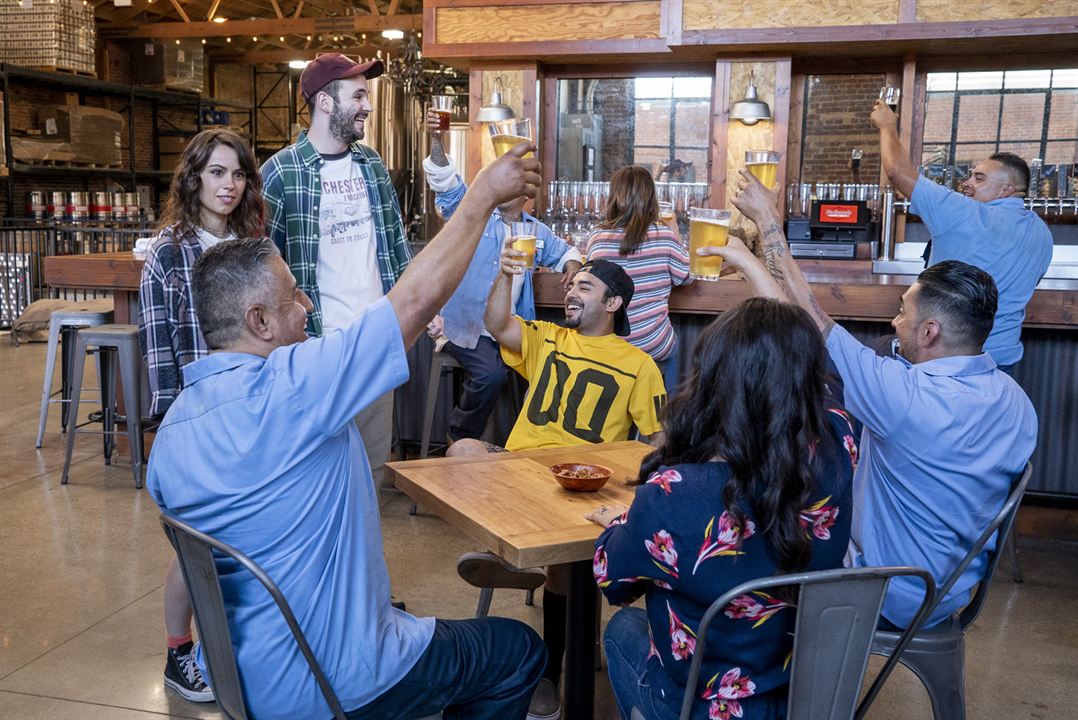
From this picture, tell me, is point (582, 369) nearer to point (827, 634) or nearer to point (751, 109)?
point (827, 634)

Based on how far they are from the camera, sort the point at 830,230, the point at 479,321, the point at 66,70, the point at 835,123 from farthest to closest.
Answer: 1. the point at 66,70
2. the point at 835,123
3. the point at 830,230
4. the point at 479,321

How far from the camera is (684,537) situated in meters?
1.67

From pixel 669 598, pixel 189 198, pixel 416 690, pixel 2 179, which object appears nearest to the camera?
pixel 669 598

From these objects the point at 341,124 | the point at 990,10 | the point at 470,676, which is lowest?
the point at 470,676

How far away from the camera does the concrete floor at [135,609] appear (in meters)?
3.00

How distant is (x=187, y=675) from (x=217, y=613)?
4.80 feet

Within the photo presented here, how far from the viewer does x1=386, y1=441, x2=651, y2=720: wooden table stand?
201 centimetres

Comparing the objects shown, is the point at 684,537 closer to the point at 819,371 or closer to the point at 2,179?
the point at 819,371

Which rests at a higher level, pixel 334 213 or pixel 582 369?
pixel 334 213

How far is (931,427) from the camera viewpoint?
2230 millimetres

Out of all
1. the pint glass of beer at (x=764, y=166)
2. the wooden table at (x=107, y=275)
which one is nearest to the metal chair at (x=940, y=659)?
the pint glass of beer at (x=764, y=166)

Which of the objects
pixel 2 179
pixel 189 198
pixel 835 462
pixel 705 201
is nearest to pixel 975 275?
pixel 835 462

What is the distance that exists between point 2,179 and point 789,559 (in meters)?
12.9

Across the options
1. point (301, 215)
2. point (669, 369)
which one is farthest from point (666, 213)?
point (301, 215)
